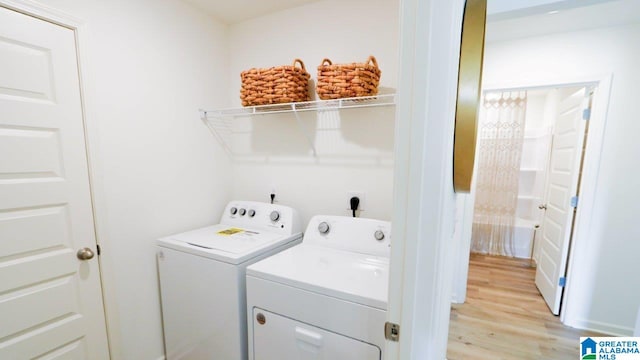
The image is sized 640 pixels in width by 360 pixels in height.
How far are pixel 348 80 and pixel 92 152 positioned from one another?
4.55 ft

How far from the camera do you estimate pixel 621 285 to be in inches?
86.0

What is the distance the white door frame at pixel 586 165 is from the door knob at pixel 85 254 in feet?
11.1

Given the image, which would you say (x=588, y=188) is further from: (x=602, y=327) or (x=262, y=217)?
(x=262, y=217)

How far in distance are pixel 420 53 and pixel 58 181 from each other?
1653 millimetres

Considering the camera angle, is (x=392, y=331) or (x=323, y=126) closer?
(x=392, y=331)

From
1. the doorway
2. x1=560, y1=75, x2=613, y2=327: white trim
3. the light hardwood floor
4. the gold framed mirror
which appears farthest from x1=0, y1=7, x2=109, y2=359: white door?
the doorway

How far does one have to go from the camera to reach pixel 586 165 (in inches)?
87.3

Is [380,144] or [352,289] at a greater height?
[380,144]

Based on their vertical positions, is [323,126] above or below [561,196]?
above

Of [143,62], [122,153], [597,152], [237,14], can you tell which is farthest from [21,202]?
[597,152]

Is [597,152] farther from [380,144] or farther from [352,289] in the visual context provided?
[352,289]

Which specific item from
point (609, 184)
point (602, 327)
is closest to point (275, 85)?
point (609, 184)

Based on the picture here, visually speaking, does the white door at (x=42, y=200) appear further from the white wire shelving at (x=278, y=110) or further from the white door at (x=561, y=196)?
the white door at (x=561, y=196)

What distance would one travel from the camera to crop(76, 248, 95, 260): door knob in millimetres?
1372
